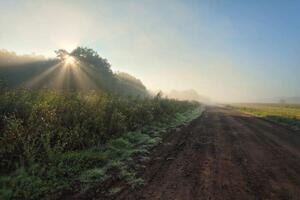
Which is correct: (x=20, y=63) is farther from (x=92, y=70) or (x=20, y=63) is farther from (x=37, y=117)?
(x=37, y=117)

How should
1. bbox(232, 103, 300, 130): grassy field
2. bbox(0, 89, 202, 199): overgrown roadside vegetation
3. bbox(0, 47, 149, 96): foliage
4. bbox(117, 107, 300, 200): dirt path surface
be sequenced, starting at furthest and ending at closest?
bbox(0, 47, 149, 96): foliage → bbox(232, 103, 300, 130): grassy field → bbox(0, 89, 202, 199): overgrown roadside vegetation → bbox(117, 107, 300, 200): dirt path surface

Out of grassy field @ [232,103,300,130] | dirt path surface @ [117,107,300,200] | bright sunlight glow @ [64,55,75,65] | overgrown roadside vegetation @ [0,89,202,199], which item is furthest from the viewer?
bright sunlight glow @ [64,55,75,65]

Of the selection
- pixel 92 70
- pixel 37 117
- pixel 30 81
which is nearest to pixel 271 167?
pixel 37 117

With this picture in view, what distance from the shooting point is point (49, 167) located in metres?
6.47

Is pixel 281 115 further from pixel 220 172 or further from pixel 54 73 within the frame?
pixel 54 73

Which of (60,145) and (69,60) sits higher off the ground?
(69,60)

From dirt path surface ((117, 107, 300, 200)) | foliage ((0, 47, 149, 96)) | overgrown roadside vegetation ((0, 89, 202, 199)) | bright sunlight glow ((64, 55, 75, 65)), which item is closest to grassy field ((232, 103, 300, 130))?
dirt path surface ((117, 107, 300, 200))

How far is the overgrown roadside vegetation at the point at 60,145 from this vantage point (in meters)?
5.90

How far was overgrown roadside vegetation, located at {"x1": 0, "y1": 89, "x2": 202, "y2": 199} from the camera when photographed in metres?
5.90

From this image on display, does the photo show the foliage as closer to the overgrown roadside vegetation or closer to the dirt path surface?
the overgrown roadside vegetation

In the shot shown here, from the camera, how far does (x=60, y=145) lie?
820cm

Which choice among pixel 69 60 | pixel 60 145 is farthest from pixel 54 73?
pixel 60 145

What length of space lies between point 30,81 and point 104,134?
37350 mm

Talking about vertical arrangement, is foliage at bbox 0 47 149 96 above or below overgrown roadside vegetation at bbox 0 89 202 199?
above
